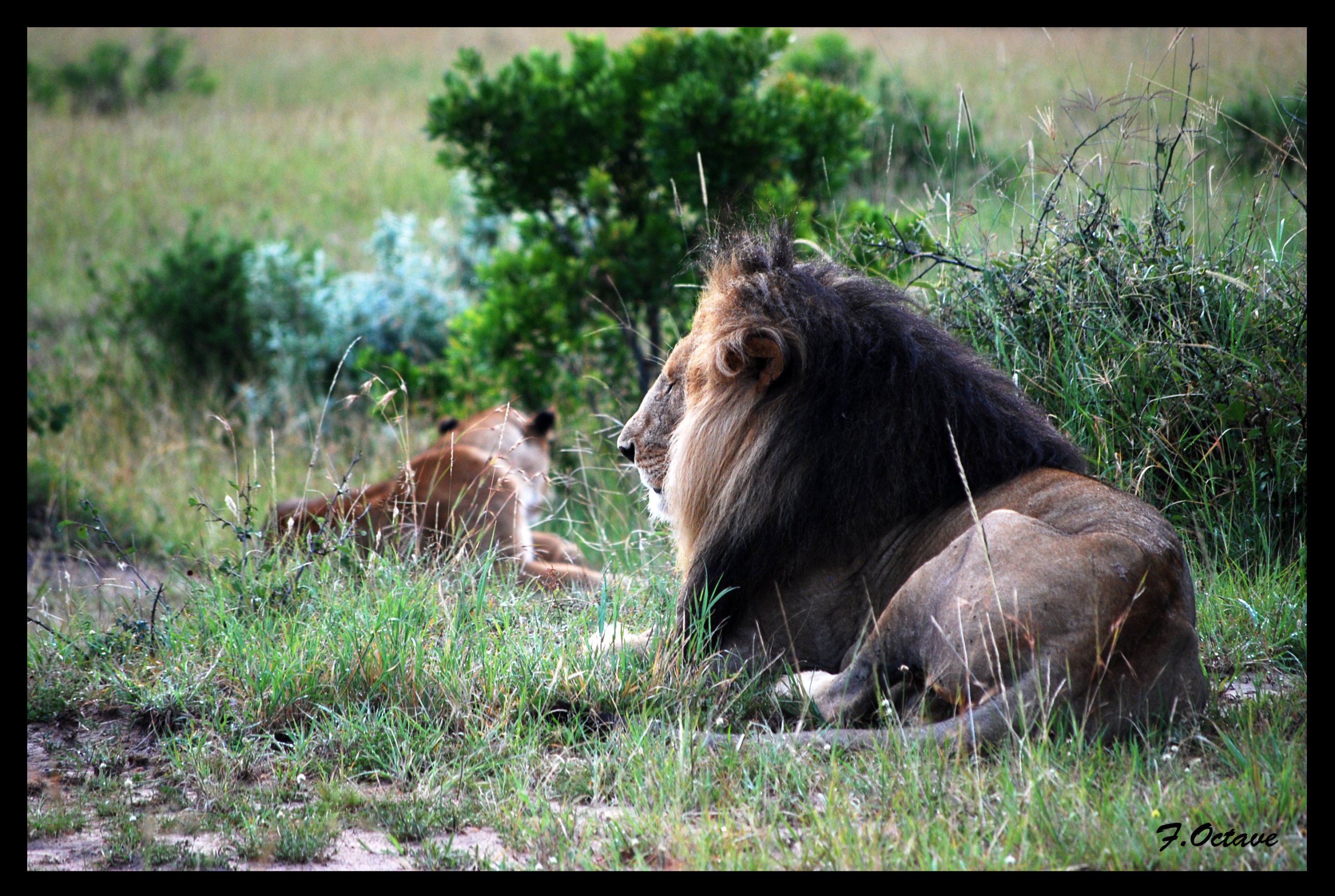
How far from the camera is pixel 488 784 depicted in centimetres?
335

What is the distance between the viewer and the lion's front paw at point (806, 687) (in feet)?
11.7

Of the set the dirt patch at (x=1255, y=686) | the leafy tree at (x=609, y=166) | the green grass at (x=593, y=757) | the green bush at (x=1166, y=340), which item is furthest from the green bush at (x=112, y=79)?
the dirt patch at (x=1255, y=686)

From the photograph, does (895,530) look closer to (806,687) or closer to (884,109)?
(806,687)

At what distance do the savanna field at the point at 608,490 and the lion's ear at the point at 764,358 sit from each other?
89 cm

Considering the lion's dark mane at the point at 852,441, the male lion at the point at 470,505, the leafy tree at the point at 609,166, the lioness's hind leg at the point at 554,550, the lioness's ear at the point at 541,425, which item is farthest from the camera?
the leafy tree at the point at 609,166

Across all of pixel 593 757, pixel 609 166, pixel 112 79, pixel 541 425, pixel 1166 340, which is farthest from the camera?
pixel 112 79

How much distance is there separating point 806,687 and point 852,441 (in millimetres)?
790

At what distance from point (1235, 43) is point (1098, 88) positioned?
165cm

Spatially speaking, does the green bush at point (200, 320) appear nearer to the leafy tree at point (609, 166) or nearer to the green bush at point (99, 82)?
the leafy tree at point (609, 166)

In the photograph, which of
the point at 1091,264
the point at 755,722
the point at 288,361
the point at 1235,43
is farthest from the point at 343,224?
the point at 755,722

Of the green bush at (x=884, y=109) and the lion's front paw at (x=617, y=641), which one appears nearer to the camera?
the lion's front paw at (x=617, y=641)

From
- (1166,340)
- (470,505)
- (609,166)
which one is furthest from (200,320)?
(1166,340)

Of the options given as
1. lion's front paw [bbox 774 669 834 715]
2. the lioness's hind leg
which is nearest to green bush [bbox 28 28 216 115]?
the lioness's hind leg

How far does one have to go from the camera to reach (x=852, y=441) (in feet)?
12.3
